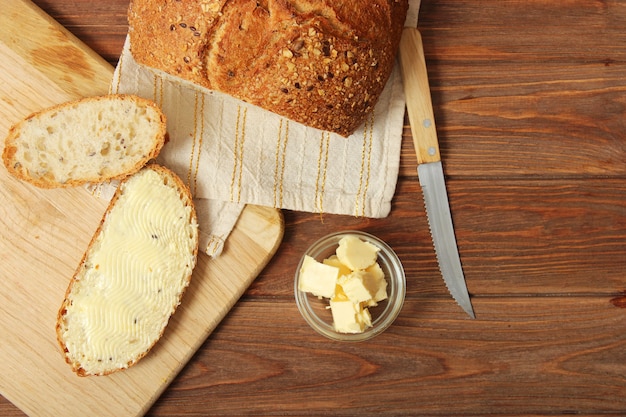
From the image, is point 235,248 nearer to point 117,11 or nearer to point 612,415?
point 117,11

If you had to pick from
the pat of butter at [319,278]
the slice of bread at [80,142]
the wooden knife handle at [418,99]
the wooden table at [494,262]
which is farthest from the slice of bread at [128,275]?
the wooden knife handle at [418,99]

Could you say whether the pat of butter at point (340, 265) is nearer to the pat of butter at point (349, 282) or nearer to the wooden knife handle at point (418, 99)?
the pat of butter at point (349, 282)

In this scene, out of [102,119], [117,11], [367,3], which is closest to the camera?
[367,3]

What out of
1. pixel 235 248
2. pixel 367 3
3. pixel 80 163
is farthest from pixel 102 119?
pixel 367 3

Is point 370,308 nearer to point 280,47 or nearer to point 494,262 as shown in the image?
point 494,262

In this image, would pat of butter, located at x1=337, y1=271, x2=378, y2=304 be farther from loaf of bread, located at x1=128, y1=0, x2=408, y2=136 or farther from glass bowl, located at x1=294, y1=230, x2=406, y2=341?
loaf of bread, located at x1=128, y1=0, x2=408, y2=136

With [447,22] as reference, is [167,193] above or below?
below

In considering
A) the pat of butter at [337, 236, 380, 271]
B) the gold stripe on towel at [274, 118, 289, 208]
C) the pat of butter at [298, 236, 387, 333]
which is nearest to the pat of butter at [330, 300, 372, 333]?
the pat of butter at [298, 236, 387, 333]
